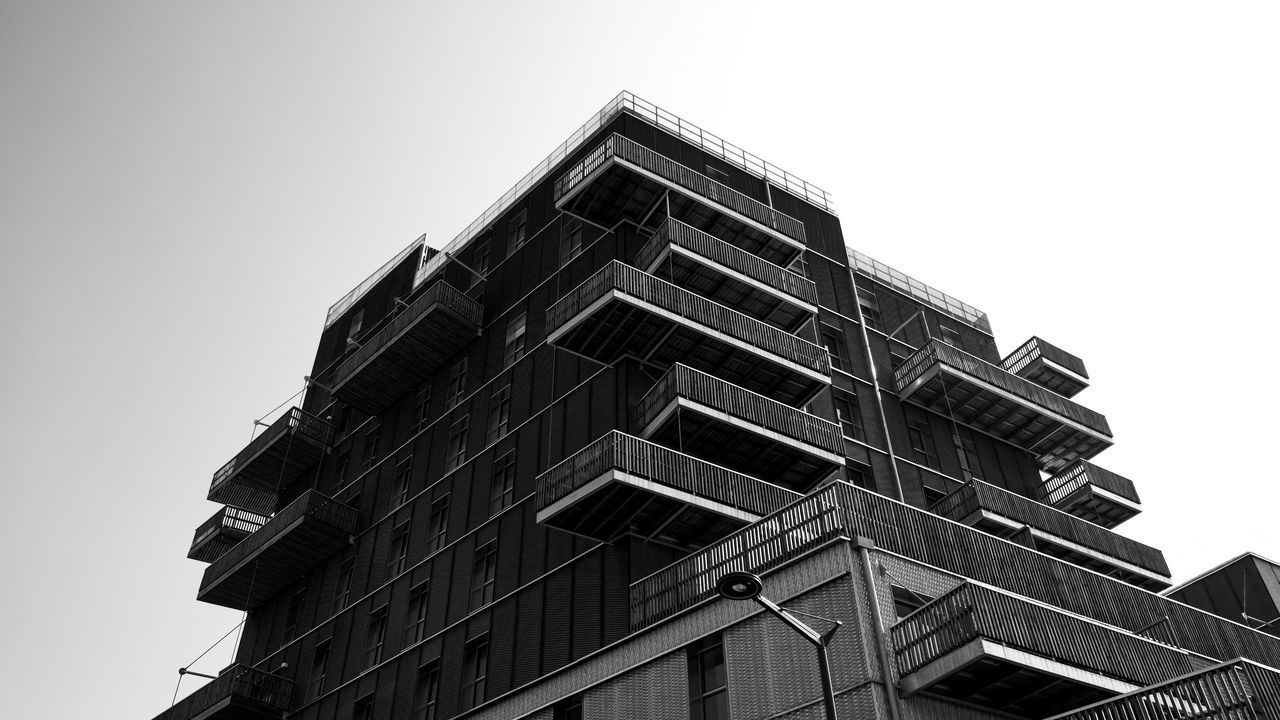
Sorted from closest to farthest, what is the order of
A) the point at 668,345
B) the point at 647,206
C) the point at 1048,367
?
1. the point at 668,345
2. the point at 647,206
3. the point at 1048,367

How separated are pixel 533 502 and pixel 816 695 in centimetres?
1300

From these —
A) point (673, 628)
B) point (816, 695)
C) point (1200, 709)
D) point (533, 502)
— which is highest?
point (533, 502)

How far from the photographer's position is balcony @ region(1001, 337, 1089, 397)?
136 feet

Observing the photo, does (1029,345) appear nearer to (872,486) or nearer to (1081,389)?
(1081,389)

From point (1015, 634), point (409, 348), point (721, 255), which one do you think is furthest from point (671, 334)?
point (1015, 634)

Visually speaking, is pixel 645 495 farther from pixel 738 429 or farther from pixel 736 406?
pixel 736 406

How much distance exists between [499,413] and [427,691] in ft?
31.0

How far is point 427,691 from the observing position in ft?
102

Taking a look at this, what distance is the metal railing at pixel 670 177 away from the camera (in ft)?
114

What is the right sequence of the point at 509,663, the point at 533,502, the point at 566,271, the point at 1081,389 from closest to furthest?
the point at 509,663 → the point at 533,502 → the point at 566,271 → the point at 1081,389

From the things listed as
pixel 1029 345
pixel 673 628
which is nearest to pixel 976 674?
pixel 673 628

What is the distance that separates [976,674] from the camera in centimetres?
1948

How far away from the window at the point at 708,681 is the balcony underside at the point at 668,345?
10.7m

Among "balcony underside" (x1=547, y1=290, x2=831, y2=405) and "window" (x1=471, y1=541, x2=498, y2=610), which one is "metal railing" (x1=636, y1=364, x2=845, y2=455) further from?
"window" (x1=471, y1=541, x2=498, y2=610)
